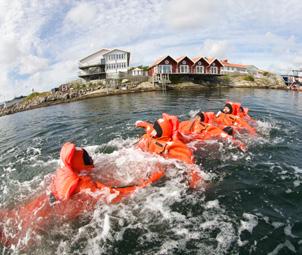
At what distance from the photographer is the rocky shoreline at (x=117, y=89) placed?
172 feet

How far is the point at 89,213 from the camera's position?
7195 mm

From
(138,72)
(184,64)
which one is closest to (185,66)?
(184,64)

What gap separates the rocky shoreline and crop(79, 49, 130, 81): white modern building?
9.72 m

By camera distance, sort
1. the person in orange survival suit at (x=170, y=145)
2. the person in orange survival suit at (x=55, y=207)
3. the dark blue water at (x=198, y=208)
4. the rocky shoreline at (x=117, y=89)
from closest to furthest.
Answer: the dark blue water at (x=198, y=208)
the person in orange survival suit at (x=55, y=207)
the person in orange survival suit at (x=170, y=145)
the rocky shoreline at (x=117, y=89)

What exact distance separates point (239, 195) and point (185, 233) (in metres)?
2.69

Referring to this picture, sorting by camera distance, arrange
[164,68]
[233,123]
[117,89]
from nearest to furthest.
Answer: [233,123], [117,89], [164,68]

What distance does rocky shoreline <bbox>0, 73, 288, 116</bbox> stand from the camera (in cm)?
5247

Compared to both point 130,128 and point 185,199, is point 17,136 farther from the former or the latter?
point 185,199

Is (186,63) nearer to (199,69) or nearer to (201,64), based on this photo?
(199,69)

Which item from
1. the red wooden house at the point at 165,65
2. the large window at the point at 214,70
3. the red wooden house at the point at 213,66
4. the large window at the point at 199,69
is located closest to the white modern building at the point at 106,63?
the red wooden house at the point at 165,65

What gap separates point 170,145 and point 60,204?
167 inches

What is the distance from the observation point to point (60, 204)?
264 inches

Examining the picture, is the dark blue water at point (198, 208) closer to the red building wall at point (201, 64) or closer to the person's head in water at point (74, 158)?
the person's head in water at point (74, 158)

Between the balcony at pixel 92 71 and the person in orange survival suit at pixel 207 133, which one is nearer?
the person in orange survival suit at pixel 207 133
